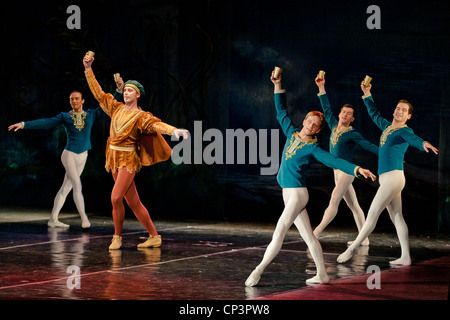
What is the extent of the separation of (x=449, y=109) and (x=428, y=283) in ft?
14.8

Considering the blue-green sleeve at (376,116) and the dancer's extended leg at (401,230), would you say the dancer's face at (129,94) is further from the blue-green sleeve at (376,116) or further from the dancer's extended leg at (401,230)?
the dancer's extended leg at (401,230)

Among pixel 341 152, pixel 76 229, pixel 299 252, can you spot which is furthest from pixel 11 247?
pixel 341 152

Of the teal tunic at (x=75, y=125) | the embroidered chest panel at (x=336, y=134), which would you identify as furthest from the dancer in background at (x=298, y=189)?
the teal tunic at (x=75, y=125)

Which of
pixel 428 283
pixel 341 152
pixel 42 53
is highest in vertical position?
pixel 42 53

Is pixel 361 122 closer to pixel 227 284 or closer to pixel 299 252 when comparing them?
pixel 299 252

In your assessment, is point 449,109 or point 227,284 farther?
point 449,109

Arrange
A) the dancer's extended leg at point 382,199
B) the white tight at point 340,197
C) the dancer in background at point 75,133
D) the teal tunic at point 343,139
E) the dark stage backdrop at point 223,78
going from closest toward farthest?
the dancer's extended leg at point 382,199
the teal tunic at point 343,139
the white tight at point 340,197
the dancer in background at point 75,133
the dark stage backdrop at point 223,78

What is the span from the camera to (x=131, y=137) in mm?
8625

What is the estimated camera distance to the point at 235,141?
1202 centimetres

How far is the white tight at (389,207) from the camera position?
7.96 m

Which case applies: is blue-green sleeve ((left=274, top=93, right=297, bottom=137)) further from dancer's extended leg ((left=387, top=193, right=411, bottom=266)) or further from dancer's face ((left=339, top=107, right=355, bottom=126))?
dancer's face ((left=339, top=107, right=355, bottom=126))

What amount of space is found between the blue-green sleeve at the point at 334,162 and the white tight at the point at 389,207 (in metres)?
1.59

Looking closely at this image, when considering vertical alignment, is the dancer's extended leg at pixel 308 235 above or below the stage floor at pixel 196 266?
above

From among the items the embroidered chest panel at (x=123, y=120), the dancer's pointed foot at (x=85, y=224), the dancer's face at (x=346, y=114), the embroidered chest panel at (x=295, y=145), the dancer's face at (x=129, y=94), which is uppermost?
the dancer's face at (x=129, y=94)
